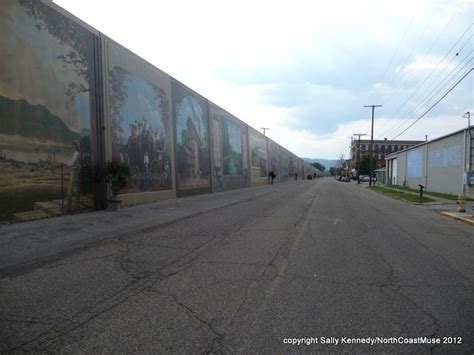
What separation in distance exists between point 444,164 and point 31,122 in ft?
107

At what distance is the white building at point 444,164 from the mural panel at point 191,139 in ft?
61.9

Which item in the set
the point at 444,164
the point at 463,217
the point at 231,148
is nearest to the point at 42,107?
the point at 463,217

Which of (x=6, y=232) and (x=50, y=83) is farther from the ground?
(x=50, y=83)

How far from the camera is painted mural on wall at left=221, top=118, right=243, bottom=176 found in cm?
3800

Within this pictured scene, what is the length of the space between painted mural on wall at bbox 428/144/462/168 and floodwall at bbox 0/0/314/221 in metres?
20.9

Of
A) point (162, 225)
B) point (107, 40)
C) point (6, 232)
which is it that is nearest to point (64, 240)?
point (6, 232)

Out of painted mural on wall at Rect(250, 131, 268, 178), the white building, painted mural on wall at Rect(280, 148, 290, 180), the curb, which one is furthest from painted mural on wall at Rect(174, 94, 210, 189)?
painted mural on wall at Rect(280, 148, 290, 180)

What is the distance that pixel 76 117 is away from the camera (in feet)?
46.8

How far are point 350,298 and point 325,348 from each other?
165 cm

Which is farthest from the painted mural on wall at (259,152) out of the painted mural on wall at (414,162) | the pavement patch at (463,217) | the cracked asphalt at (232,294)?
the cracked asphalt at (232,294)

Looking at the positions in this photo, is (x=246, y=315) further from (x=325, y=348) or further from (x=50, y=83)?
(x=50, y=83)

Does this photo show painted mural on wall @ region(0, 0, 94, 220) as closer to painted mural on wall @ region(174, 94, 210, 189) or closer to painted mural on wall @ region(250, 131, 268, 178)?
painted mural on wall @ region(174, 94, 210, 189)

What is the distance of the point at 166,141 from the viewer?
22.8 m

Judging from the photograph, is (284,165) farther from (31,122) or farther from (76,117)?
(31,122)
